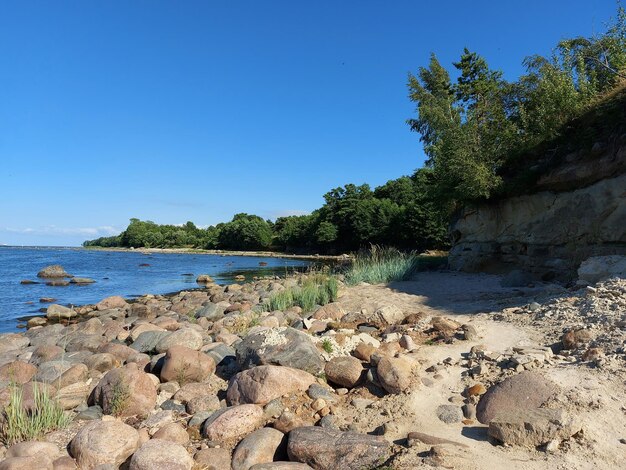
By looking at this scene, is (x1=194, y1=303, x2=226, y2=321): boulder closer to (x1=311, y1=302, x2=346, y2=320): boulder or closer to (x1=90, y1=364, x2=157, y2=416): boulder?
(x1=311, y1=302, x2=346, y2=320): boulder

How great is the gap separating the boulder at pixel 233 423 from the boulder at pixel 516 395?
226 centimetres

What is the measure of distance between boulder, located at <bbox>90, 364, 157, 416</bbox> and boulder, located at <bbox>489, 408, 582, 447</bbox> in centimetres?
384

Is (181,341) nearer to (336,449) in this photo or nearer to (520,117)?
(336,449)

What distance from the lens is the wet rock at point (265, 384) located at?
494 cm

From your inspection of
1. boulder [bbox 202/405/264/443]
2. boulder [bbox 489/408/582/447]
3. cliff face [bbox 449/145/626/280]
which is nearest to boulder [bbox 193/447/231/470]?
boulder [bbox 202/405/264/443]

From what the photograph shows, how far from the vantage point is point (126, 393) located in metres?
5.10

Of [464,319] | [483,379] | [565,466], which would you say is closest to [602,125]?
[464,319]

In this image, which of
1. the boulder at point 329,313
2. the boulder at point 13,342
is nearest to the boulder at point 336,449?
the boulder at point 329,313

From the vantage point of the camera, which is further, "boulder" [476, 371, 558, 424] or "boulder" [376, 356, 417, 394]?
"boulder" [376, 356, 417, 394]

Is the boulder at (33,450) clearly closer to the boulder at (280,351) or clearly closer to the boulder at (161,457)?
the boulder at (161,457)

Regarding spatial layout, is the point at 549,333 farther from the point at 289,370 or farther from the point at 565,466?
the point at 289,370

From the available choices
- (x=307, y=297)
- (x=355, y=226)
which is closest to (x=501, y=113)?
(x=307, y=297)

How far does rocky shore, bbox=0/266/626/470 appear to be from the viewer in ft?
12.2

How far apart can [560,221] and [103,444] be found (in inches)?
505
